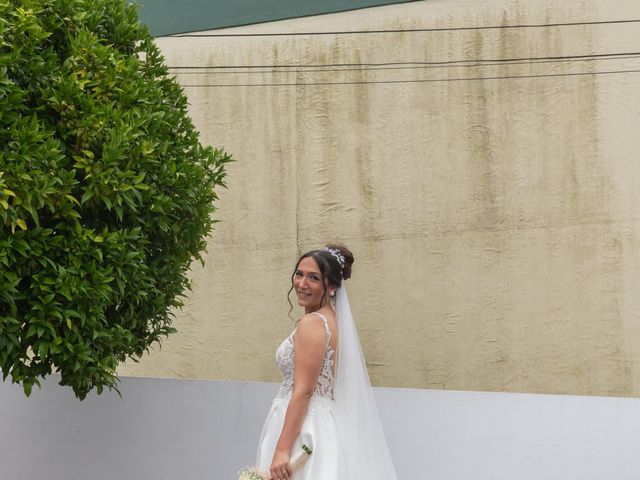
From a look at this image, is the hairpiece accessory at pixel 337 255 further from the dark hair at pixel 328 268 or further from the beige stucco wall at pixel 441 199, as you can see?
the beige stucco wall at pixel 441 199

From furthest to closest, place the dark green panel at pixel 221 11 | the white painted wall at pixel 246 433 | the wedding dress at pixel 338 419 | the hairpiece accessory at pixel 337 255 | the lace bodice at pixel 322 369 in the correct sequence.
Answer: the dark green panel at pixel 221 11, the white painted wall at pixel 246 433, the hairpiece accessory at pixel 337 255, the lace bodice at pixel 322 369, the wedding dress at pixel 338 419

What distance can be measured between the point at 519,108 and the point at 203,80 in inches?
109

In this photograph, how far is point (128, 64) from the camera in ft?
18.9

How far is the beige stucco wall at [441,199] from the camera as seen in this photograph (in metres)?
7.82

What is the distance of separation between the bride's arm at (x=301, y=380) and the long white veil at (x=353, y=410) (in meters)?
0.22

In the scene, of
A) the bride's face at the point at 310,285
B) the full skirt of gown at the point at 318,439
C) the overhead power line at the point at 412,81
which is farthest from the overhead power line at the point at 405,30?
the full skirt of gown at the point at 318,439

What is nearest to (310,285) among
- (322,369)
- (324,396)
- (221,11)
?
(322,369)

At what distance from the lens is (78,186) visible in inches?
219

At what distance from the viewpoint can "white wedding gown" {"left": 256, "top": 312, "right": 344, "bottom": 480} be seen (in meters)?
4.91

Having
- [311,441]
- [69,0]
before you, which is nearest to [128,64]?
[69,0]

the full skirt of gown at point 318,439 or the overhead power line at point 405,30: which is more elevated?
the overhead power line at point 405,30

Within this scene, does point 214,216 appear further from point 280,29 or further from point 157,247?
point 157,247

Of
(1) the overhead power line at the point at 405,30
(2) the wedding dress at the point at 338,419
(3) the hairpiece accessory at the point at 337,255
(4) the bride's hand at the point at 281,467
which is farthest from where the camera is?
(1) the overhead power line at the point at 405,30

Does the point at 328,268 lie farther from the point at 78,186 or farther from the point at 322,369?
the point at 78,186
